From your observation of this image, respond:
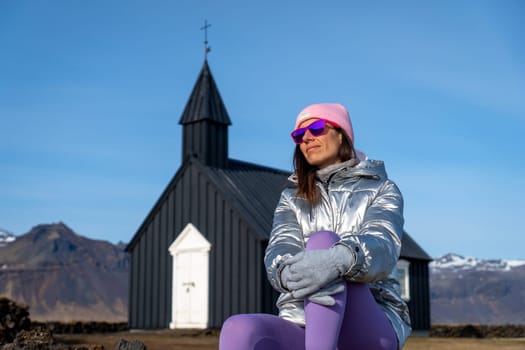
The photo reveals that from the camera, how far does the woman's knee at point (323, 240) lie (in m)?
2.94

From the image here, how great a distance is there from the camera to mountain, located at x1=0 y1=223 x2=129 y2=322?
132875 millimetres

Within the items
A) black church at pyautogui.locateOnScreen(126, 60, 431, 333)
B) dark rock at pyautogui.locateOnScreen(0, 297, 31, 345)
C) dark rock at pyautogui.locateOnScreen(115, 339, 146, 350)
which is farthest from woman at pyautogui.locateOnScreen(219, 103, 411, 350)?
black church at pyautogui.locateOnScreen(126, 60, 431, 333)

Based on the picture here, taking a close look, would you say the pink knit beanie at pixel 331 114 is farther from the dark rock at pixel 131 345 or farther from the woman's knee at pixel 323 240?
the dark rock at pixel 131 345

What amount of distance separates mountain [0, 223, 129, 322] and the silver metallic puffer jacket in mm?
120568

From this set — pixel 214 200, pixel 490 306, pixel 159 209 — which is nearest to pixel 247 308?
pixel 214 200

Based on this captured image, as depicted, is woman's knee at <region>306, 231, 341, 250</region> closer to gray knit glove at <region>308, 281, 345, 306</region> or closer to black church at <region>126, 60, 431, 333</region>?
gray knit glove at <region>308, 281, 345, 306</region>

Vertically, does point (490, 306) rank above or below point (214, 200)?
below

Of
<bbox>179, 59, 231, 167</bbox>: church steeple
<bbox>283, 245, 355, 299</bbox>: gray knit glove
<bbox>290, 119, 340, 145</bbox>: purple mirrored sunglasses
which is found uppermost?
<bbox>179, 59, 231, 167</bbox>: church steeple

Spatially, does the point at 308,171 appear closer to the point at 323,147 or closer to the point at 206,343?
the point at 323,147

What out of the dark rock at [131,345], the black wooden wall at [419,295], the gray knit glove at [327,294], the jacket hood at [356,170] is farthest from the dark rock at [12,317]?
the black wooden wall at [419,295]

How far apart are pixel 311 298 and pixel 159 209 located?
20.6 m

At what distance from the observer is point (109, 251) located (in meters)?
178

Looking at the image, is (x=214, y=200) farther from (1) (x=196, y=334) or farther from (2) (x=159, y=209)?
(1) (x=196, y=334)

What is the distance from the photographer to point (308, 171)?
12.2 ft
